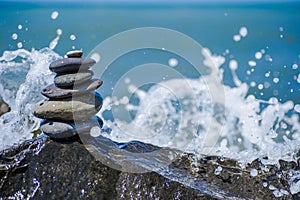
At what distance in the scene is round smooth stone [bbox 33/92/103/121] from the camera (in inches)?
114

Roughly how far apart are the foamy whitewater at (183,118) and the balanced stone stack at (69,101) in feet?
1.17

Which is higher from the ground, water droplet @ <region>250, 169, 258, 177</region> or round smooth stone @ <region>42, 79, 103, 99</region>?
round smooth stone @ <region>42, 79, 103, 99</region>

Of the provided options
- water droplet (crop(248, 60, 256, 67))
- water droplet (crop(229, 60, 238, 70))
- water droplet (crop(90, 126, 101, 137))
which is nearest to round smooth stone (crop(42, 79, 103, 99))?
water droplet (crop(90, 126, 101, 137))

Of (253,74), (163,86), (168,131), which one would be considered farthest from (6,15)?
(168,131)

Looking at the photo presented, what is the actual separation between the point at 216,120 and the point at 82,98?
176 inches

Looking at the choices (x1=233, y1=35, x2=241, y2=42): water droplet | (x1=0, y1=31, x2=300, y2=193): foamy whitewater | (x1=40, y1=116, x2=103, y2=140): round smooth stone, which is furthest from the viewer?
(x1=233, y1=35, x2=241, y2=42): water droplet

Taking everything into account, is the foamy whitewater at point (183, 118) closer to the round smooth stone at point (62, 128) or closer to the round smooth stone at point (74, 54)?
the round smooth stone at point (62, 128)

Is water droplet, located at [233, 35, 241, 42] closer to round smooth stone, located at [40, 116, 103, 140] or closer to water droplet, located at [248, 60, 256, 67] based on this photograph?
water droplet, located at [248, 60, 256, 67]

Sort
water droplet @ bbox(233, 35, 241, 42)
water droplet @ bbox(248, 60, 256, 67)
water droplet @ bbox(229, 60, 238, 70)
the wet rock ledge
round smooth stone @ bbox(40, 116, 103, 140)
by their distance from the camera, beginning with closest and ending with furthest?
the wet rock ledge → round smooth stone @ bbox(40, 116, 103, 140) → water droplet @ bbox(248, 60, 256, 67) → water droplet @ bbox(229, 60, 238, 70) → water droplet @ bbox(233, 35, 241, 42)

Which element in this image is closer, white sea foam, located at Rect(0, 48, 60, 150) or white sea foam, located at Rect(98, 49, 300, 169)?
white sea foam, located at Rect(0, 48, 60, 150)

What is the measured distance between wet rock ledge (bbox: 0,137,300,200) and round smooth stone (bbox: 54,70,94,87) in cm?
37

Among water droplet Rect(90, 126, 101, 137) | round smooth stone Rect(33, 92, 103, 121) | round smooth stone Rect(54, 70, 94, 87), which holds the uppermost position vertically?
round smooth stone Rect(54, 70, 94, 87)

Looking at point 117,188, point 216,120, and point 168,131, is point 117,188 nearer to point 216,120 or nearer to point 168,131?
point 168,131

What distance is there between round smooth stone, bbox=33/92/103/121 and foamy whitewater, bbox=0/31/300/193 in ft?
1.16
